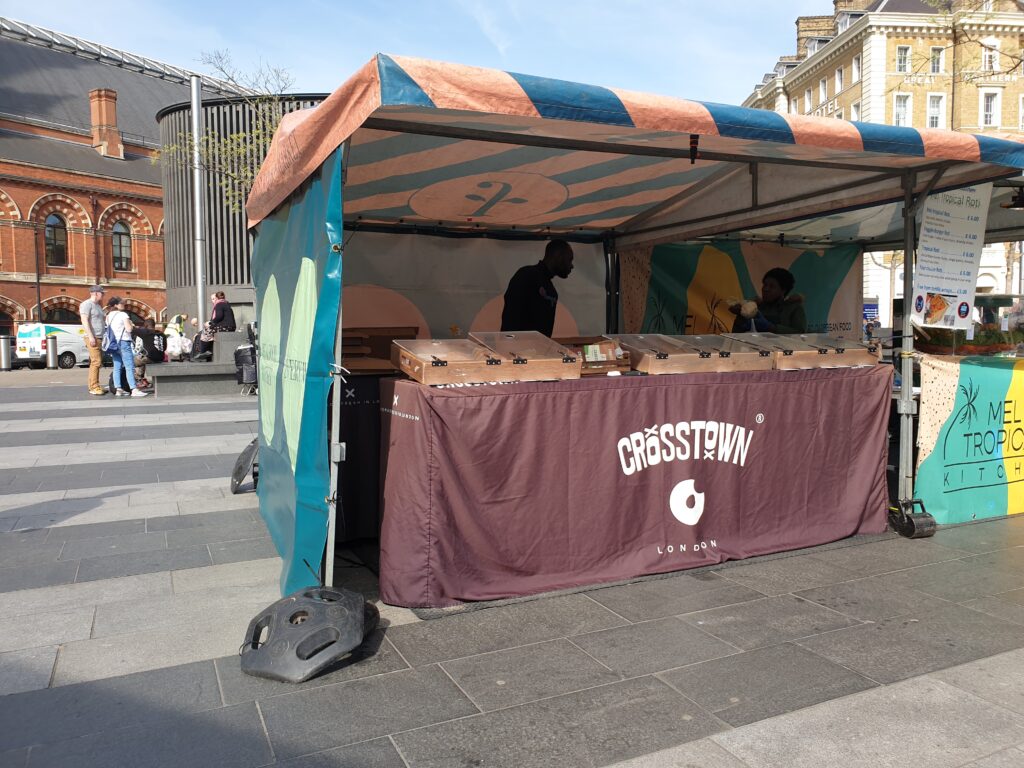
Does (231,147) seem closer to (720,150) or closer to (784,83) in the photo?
(720,150)

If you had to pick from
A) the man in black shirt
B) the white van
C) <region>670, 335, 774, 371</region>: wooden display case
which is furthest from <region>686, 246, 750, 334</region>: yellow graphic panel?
the white van

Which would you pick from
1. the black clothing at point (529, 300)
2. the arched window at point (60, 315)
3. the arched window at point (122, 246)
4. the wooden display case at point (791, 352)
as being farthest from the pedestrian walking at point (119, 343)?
the arched window at point (122, 246)

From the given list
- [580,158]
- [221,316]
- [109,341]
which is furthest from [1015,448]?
[109,341]

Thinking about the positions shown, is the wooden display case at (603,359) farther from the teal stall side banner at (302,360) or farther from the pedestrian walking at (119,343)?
the pedestrian walking at (119,343)

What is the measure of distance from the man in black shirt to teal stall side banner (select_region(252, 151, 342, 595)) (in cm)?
244

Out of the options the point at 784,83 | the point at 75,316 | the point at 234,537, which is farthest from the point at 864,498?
the point at 784,83

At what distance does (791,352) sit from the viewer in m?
4.90

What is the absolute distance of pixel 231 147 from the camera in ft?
59.7

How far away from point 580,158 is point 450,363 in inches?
83.6

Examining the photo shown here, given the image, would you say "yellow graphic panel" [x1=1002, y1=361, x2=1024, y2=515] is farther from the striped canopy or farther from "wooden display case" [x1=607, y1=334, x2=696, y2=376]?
"wooden display case" [x1=607, y1=334, x2=696, y2=376]

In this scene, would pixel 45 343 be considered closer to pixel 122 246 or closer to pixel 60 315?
pixel 60 315

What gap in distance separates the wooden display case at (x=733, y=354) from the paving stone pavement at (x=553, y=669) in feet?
3.94

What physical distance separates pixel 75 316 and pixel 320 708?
47.7 metres

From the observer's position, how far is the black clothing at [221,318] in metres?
13.4
